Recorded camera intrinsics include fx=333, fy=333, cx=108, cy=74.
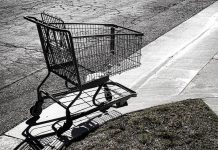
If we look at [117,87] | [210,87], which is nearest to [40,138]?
[117,87]

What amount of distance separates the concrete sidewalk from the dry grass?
0.32 metres

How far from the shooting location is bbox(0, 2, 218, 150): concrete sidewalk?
516cm

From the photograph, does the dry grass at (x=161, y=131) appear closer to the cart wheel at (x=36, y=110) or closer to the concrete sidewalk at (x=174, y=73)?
the concrete sidewalk at (x=174, y=73)

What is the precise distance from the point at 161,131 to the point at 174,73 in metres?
2.21

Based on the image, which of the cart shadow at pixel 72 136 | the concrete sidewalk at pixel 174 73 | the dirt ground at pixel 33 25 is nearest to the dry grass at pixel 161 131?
the cart shadow at pixel 72 136

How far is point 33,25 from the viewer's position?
10422 millimetres

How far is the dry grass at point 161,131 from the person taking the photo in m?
4.03

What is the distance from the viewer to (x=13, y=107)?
554cm

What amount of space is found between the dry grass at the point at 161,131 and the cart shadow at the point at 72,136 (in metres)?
0.10

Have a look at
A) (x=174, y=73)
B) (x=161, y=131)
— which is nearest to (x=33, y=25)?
(x=174, y=73)

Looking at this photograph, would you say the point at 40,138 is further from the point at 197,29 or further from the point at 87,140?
the point at 197,29

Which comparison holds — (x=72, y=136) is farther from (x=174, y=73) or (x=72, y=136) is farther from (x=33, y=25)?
(x=33, y=25)

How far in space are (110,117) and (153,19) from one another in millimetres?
6297

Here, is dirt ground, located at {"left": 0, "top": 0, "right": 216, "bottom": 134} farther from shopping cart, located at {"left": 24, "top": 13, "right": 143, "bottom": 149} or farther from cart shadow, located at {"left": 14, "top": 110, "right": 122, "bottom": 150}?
shopping cart, located at {"left": 24, "top": 13, "right": 143, "bottom": 149}
